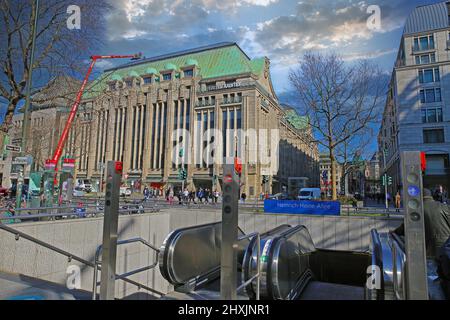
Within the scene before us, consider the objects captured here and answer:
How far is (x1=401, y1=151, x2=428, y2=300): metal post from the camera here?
10.6 ft

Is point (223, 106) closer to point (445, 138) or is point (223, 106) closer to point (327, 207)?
point (445, 138)

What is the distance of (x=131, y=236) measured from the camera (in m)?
13.4

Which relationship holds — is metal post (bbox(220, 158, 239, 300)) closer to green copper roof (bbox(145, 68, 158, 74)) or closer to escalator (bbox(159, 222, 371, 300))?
escalator (bbox(159, 222, 371, 300))

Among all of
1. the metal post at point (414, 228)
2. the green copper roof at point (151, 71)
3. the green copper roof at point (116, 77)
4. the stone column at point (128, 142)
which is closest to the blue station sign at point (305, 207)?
the metal post at point (414, 228)

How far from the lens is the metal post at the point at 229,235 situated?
392cm

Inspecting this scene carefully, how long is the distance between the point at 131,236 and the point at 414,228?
12357mm

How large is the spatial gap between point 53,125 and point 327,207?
33.5 m

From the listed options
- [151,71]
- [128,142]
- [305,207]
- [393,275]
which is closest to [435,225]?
[393,275]

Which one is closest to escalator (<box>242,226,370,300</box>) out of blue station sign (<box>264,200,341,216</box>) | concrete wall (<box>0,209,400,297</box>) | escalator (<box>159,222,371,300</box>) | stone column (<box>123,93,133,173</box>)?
escalator (<box>159,222,371,300</box>)

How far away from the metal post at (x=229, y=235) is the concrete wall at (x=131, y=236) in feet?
22.5

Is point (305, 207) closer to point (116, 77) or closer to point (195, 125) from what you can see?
point (195, 125)

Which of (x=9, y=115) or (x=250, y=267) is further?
(x=9, y=115)

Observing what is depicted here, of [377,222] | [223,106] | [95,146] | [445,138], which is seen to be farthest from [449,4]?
[95,146]

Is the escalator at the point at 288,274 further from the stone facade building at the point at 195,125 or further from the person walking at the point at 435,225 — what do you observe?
the stone facade building at the point at 195,125
